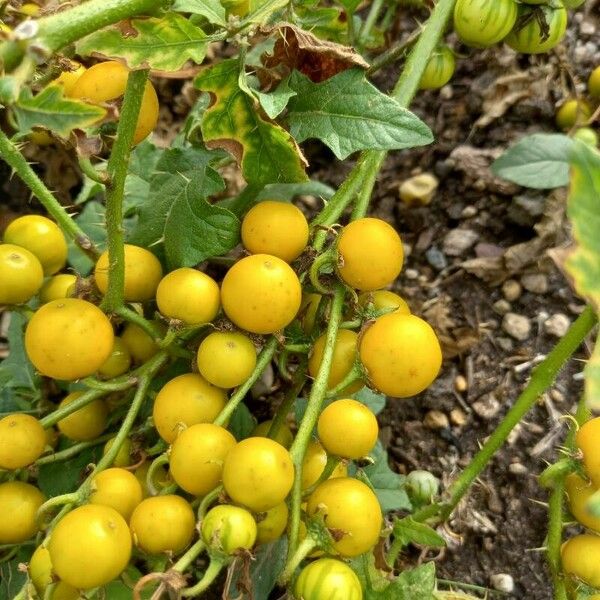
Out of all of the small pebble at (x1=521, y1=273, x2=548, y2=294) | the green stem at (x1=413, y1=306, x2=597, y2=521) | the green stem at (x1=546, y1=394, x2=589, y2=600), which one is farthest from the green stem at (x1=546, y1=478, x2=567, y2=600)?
the small pebble at (x1=521, y1=273, x2=548, y2=294)

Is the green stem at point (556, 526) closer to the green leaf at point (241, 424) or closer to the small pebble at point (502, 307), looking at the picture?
the green leaf at point (241, 424)

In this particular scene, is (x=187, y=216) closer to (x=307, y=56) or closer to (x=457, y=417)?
(x=307, y=56)

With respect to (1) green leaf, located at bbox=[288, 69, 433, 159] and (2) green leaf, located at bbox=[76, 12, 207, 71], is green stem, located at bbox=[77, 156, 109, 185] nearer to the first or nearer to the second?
(2) green leaf, located at bbox=[76, 12, 207, 71]

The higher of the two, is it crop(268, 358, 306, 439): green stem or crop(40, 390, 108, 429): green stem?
crop(268, 358, 306, 439): green stem

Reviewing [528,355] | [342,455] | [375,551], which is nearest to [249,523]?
[342,455]

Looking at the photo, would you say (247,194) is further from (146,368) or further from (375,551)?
(375,551)

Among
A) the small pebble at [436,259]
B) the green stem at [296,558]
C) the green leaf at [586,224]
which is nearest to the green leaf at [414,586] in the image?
the green stem at [296,558]
